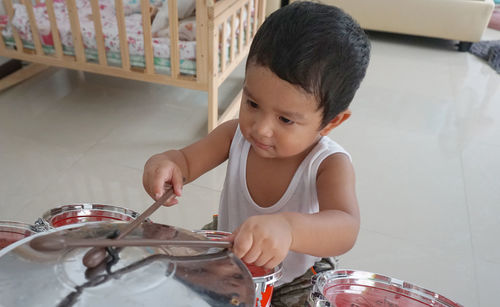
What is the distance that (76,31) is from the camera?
1902 mm

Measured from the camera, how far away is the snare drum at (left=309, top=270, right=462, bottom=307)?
59cm

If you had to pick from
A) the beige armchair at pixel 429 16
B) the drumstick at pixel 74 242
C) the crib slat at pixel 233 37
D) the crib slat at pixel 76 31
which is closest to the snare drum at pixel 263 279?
the drumstick at pixel 74 242

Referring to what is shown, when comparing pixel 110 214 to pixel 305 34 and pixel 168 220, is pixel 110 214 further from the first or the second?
pixel 168 220

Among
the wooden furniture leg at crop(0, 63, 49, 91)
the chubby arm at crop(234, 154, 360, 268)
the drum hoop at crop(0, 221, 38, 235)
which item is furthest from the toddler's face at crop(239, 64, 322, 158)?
the wooden furniture leg at crop(0, 63, 49, 91)

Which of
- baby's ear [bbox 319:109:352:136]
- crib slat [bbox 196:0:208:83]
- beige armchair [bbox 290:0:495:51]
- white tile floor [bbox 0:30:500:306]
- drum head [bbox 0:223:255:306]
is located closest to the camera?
drum head [bbox 0:223:255:306]

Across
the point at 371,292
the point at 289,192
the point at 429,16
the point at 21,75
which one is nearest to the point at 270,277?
the point at 371,292

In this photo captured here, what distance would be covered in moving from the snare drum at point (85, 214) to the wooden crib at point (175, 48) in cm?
115

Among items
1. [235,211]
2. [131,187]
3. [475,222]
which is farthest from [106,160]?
[475,222]

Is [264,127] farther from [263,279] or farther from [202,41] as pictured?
[202,41]

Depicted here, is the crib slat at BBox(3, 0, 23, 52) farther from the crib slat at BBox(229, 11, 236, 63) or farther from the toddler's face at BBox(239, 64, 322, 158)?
the toddler's face at BBox(239, 64, 322, 158)

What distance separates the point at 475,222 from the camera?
158 cm

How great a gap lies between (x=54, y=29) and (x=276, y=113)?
169cm

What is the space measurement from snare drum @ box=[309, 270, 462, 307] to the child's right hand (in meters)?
0.27

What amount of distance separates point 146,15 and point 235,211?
1168mm
